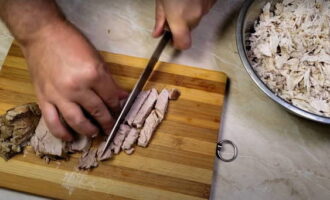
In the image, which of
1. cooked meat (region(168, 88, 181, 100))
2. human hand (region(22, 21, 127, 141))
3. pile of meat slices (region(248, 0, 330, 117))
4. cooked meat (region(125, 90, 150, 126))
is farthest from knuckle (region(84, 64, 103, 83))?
pile of meat slices (region(248, 0, 330, 117))

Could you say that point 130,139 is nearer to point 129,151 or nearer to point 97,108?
→ point 129,151

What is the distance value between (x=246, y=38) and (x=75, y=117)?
76cm

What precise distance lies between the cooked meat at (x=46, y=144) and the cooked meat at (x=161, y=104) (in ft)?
1.19

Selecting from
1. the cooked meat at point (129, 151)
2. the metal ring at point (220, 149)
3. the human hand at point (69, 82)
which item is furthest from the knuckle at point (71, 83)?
the metal ring at point (220, 149)

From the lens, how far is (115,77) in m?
1.58

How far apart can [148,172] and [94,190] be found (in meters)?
0.20

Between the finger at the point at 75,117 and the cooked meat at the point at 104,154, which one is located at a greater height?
the finger at the point at 75,117

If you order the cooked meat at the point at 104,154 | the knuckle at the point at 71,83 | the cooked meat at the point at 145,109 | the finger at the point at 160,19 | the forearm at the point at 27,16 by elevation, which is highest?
the forearm at the point at 27,16

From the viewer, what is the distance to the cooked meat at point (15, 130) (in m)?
1.41

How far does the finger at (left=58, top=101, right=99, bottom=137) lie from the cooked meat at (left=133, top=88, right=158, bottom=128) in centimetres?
18

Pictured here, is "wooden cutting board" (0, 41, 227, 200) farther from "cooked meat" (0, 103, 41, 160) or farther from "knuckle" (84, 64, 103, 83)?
"knuckle" (84, 64, 103, 83)

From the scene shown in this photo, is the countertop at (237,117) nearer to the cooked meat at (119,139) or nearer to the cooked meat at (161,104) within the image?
the cooked meat at (161,104)

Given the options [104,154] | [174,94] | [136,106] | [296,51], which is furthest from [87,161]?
[296,51]

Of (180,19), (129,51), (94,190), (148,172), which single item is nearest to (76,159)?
(94,190)
